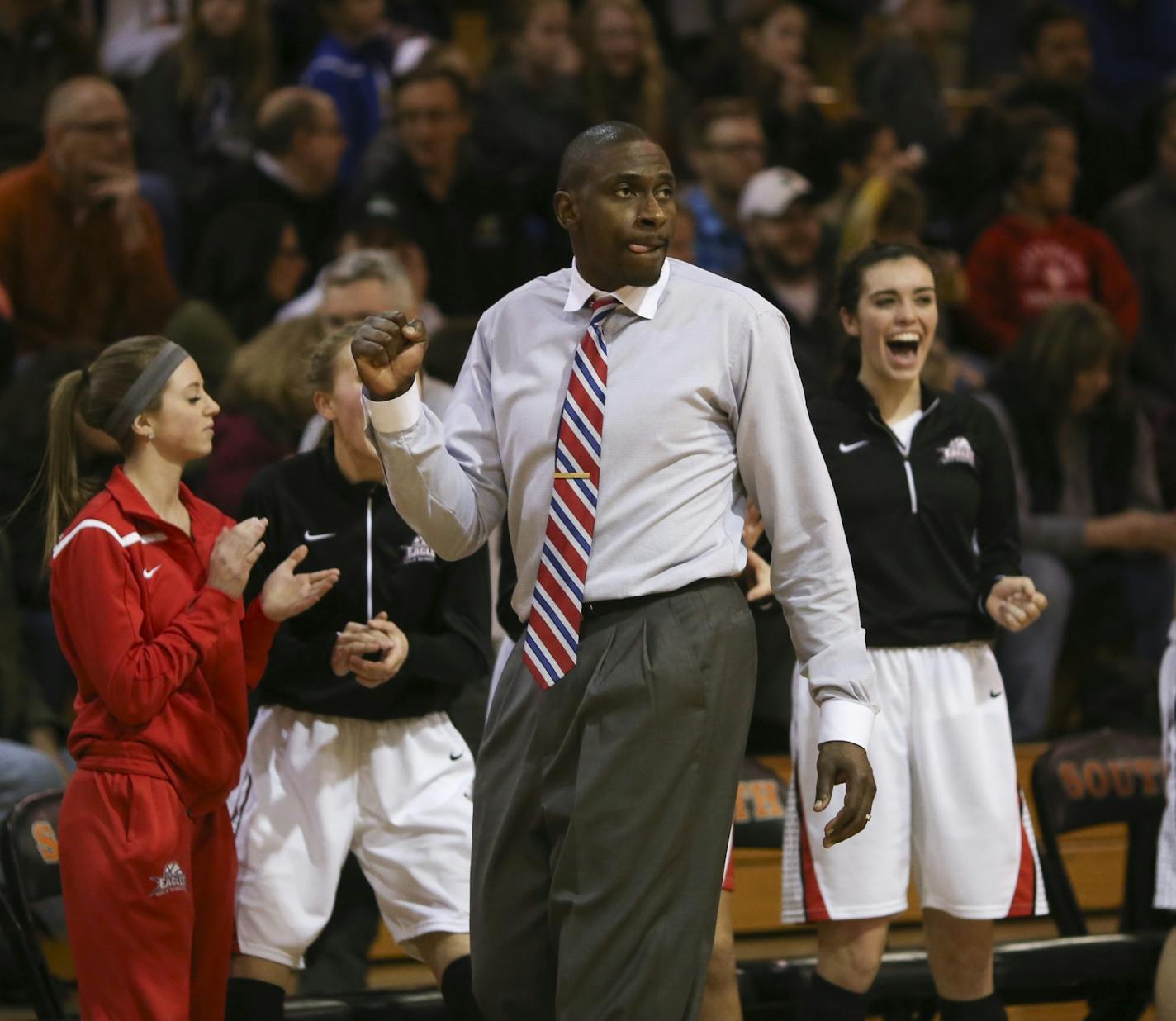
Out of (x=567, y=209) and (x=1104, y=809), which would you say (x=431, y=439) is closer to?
(x=567, y=209)

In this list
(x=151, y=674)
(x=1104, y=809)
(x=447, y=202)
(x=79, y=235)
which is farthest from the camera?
(x=447, y=202)

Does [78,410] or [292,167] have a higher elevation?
[292,167]

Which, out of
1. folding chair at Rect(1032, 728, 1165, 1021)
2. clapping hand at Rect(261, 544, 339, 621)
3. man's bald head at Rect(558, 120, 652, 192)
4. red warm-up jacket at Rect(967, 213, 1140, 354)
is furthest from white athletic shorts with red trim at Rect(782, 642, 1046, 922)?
red warm-up jacket at Rect(967, 213, 1140, 354)

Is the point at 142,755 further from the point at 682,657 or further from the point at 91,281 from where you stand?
the point at 91,281

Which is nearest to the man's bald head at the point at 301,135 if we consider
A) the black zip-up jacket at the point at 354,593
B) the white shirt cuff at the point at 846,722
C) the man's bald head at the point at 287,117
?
the man's bald head at the point at 287,117

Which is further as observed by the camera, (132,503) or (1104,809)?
(1104,809)

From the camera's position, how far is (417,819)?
12.2 ft

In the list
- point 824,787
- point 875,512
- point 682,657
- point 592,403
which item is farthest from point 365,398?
point 875,512

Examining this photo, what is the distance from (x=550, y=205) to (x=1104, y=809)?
380 centimetres

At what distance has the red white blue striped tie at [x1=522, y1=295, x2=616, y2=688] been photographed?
275 cm

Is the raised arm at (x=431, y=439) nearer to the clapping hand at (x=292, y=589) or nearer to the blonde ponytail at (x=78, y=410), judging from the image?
the clapping hand at (x=292, y=589)

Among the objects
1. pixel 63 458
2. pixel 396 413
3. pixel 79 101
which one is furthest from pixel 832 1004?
pixel 79 101

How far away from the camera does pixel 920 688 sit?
389 centimetres

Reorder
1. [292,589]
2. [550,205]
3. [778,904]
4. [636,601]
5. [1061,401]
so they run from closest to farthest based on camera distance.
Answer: [636,601] < [292,589] < [778,904] < [1061,401] < [550,205]
